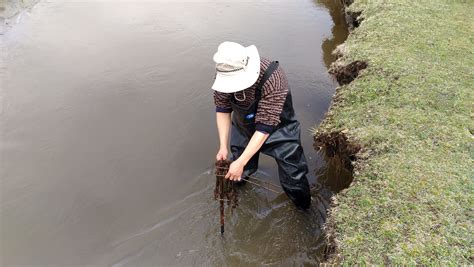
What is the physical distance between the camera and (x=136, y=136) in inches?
270

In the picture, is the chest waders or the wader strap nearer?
the wader strap

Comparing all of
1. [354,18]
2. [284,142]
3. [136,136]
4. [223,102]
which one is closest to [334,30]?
[354,18]

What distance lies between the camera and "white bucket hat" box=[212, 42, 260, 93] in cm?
372

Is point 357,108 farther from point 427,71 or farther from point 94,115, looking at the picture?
point 94,115

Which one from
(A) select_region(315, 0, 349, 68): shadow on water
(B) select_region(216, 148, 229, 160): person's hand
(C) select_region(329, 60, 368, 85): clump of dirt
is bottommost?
(A) select_region(315, 0, 349, 68): shadow on water

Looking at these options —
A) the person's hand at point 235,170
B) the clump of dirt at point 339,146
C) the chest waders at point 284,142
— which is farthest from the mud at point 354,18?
the person's hand at point 235,170

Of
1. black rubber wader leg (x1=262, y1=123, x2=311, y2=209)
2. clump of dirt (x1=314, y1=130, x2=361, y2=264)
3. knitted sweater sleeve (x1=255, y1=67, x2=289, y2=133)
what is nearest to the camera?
knitted sweater sleeve (x1=255, y1=67, x2=289, y2=133)

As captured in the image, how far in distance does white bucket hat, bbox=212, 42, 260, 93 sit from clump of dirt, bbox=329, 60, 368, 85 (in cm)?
344

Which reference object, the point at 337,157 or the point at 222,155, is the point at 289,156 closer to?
the point at 222,155

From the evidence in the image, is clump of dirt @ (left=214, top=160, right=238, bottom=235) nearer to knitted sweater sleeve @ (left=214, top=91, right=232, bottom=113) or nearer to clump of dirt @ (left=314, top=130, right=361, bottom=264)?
knitted sweater sleeve @ (left=214, top=91, right=232, bottom=113)

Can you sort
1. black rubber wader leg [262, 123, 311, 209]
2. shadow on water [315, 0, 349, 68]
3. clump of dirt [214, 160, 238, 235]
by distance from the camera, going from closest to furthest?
clump of dirt [214, 160, 238, 235], black rubber wader leg [262, 123, 311, 209], shadow on water [315, 0, 349, 68]

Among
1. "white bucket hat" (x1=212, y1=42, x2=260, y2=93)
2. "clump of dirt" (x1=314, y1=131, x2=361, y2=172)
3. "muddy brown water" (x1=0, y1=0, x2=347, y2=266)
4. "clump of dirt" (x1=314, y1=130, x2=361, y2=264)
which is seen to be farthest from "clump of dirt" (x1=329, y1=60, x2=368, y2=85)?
"white bucket hat" (x1=212, y1=42, x2=260, y2=93)

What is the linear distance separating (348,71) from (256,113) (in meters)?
3.28

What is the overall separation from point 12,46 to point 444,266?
32.7 ft
